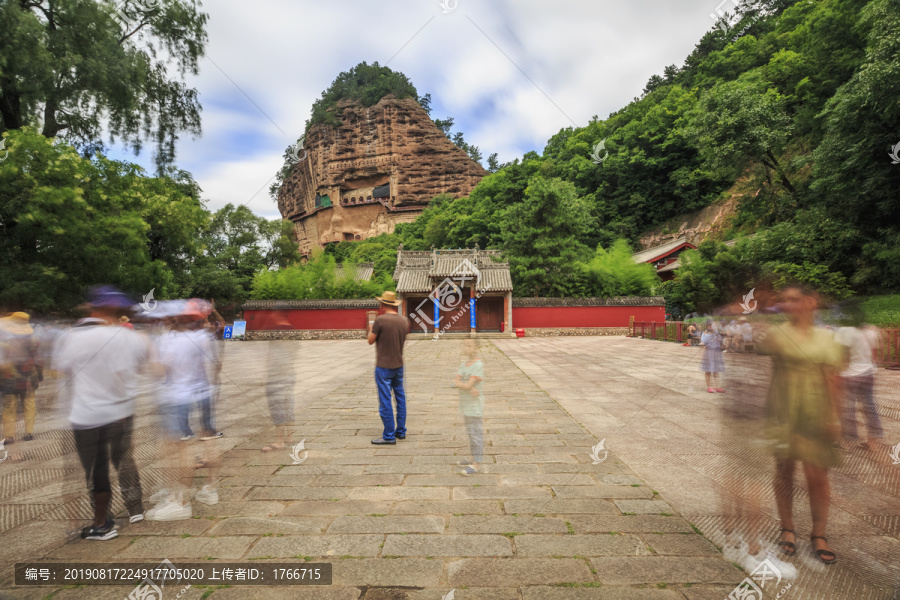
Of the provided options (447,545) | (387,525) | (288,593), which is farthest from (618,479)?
(288,593)

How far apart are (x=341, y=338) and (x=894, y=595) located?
81.9 ft

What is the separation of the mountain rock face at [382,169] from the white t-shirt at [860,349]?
185ft

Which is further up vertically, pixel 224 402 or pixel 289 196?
pixel 289 196

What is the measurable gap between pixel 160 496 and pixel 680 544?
12.7 feet

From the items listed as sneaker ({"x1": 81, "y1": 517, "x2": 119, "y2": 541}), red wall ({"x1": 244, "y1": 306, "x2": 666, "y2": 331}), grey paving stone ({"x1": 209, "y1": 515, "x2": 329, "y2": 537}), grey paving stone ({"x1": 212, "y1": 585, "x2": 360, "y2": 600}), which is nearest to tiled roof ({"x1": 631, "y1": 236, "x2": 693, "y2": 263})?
red wall ({"x1": 244, "y1": 306, "x2": 666, "y2": 331})

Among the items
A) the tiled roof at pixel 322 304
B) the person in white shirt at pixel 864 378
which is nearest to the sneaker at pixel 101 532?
the person in white shirt at pixel 864 378

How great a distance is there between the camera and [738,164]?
22062 mm

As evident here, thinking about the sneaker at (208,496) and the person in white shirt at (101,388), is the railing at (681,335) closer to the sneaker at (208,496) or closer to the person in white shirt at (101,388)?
the sneaker at (208,496)

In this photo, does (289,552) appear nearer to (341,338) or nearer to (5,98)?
A: (5,98)

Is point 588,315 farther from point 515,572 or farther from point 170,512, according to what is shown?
point 170,512

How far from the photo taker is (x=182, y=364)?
3.83 meters

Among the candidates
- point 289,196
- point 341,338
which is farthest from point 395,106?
point 341,338

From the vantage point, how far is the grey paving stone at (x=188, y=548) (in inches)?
103

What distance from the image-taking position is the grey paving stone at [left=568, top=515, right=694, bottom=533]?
287 cm
